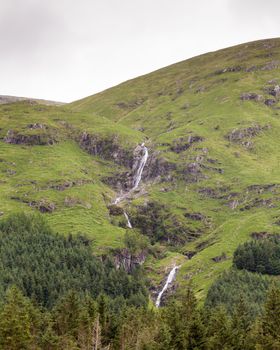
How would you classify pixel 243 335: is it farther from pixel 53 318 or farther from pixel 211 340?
pixel 53 318

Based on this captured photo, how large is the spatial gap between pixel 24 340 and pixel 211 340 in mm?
35614

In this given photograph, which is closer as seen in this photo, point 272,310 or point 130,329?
point 272,310

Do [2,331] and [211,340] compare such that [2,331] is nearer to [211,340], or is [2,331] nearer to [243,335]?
[211,340]

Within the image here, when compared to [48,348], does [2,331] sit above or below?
above

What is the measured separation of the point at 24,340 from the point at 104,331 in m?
29.1

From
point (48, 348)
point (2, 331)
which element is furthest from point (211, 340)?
point (2, 331)

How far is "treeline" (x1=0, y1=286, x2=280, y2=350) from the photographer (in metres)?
96.5

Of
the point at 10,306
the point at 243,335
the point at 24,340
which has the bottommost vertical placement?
the point at 243,335

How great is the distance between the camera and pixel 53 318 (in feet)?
430

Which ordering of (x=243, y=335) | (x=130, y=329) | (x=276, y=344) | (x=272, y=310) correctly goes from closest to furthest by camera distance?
(x=276, y=344), (x=272, y=310), (x=243, y=335), (x=130, y=329)

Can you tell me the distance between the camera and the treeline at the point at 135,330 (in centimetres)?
9650

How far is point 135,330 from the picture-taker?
12188 cm

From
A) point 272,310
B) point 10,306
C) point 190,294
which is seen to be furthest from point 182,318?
point 10,306

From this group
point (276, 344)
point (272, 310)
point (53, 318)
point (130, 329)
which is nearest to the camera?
point (276, 344)
